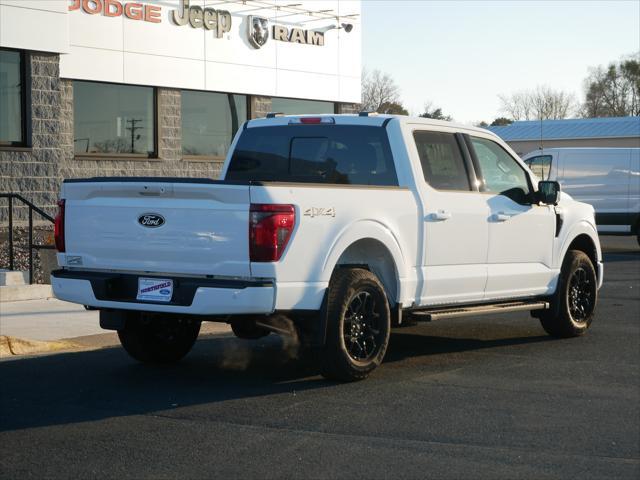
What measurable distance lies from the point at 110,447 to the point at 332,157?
4.03 metres

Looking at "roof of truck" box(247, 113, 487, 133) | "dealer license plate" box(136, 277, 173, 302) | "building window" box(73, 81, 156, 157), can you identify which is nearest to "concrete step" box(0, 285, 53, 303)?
"roof of truck" box(247, 113, 487, 133)

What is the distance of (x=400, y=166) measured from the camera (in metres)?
9.45

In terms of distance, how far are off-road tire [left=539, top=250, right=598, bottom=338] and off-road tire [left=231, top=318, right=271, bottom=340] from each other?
3715mm

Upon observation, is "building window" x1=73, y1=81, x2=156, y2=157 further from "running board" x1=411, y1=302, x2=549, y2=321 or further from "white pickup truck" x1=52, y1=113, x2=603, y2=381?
"running board" x1=411, y1=302, x2=549, y2=321

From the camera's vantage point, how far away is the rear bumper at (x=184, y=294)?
310 inches

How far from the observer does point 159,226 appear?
26.8ft

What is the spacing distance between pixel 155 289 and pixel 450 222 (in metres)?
2.85

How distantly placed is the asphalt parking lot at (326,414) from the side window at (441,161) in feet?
5.21

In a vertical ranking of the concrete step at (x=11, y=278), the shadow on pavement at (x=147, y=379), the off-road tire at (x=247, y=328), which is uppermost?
the off-road tire at (x=247, y=328)

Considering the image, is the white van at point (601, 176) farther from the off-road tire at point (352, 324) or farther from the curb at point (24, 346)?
the off-road tire at point (352, 324)

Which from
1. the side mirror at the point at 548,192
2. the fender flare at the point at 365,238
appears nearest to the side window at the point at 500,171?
the side mirror at the point at 548,192

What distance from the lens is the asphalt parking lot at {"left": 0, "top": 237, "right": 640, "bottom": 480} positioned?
20.3 ft

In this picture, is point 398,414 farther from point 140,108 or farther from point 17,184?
point 140,108

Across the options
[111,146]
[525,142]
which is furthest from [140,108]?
[525,142]
